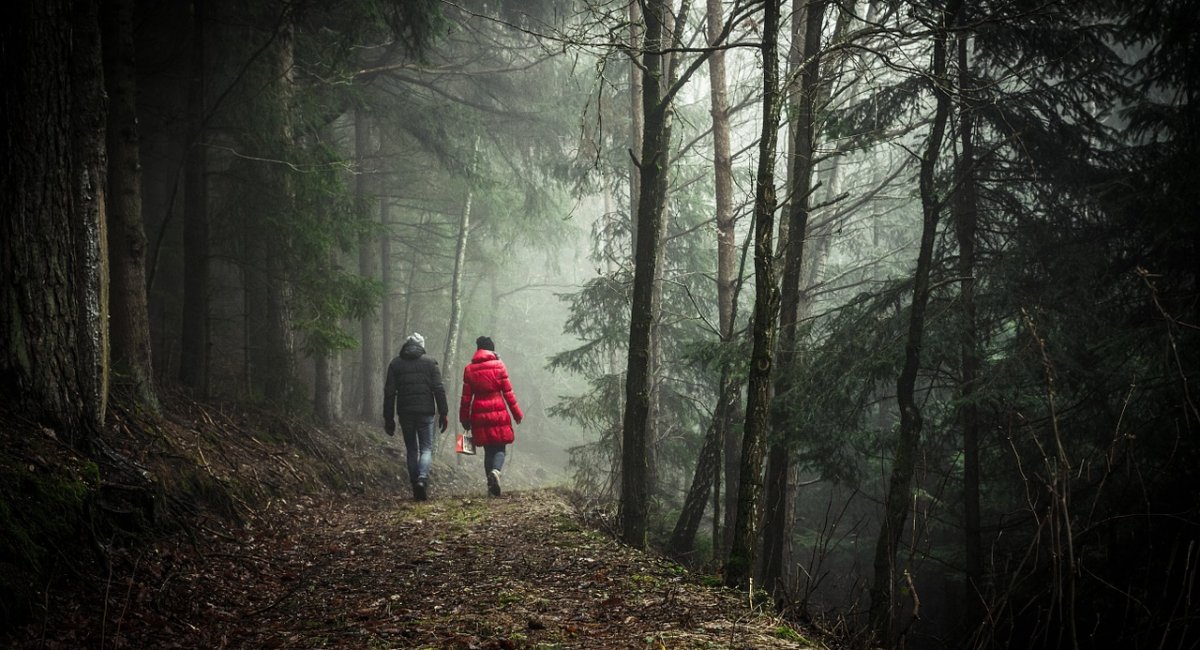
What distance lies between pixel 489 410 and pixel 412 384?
117 cm

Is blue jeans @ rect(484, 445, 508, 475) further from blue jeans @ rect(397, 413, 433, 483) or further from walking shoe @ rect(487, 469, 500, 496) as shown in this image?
blue jeans @ rect(397, 413, 433, 483)

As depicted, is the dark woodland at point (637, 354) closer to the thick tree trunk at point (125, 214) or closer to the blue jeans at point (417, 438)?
the thick tree trunk at point (125, 214)

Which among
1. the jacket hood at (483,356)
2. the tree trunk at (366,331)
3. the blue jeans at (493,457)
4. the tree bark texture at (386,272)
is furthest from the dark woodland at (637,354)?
the tree bark texture at (386,272)

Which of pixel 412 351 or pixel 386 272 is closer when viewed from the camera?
pixel 412 351

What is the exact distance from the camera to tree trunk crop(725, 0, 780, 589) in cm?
548

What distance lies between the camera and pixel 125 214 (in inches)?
299

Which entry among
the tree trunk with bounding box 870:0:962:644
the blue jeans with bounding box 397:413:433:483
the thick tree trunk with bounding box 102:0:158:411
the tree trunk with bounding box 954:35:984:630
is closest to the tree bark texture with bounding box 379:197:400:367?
the blue jeans with bounding box 397:413:433:483

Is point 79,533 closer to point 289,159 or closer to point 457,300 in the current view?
point 289,159

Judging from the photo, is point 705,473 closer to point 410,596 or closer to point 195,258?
point 410,596

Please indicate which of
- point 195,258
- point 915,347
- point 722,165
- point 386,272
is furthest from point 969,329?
point 386,272

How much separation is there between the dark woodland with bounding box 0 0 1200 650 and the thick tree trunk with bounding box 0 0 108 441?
0.08 feet

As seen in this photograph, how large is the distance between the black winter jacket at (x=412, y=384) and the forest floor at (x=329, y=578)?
180 centimetres

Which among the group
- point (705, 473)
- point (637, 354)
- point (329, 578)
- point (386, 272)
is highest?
point (386, 272)

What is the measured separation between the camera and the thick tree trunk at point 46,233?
16.0 feet
